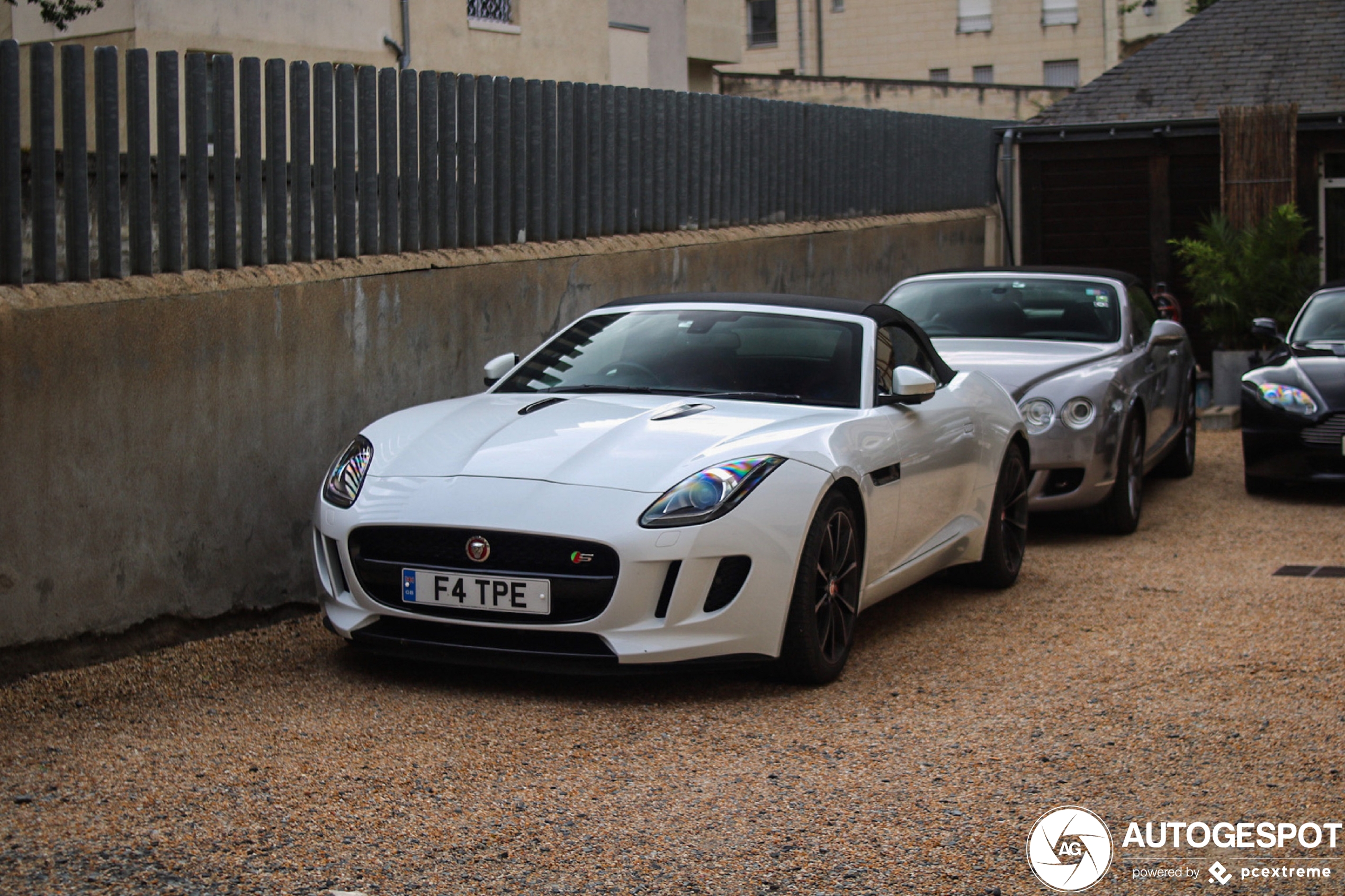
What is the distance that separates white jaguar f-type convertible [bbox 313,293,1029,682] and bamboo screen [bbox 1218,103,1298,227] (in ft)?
42.8

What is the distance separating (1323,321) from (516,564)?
8193mm

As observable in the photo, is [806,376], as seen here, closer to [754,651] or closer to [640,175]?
[754,651]

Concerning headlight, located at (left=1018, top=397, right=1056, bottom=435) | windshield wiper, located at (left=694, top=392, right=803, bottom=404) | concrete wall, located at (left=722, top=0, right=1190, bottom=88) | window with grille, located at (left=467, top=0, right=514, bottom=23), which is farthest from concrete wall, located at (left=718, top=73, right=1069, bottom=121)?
windshield wiper, located at (left=694, top=392, right=803, bottom=404)

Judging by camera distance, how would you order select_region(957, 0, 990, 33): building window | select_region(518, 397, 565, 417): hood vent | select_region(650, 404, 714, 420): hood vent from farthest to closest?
select_region(957, 0, 990, 33): building window → select_region(518, 397, 565, 417): hood vent → select_region(650, 404, 714, 420): hood vent

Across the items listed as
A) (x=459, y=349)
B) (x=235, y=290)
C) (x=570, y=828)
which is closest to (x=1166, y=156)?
(x=459, y=349)

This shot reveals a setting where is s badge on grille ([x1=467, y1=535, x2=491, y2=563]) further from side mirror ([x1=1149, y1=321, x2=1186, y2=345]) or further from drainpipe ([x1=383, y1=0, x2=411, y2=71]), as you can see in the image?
drainpipe ([x1=383, y1=0, x2=411, y2=71])

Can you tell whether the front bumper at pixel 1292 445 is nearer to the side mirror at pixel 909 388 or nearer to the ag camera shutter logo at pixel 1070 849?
the side mirror at pixel 909 388

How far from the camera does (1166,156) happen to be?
19484mm

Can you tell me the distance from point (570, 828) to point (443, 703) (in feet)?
4.32

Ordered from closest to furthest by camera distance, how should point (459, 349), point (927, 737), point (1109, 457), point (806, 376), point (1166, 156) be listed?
point (927, 737), point (806, 376), point (459, 349), point (1109, 457), point (1166, 156)

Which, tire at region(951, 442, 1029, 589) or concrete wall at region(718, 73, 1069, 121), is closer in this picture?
tire at region(951, 442, 1029, 589)

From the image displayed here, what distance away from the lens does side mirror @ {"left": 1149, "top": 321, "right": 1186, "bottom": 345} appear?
10.2 m

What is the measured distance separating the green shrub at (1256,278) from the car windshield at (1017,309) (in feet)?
20.7

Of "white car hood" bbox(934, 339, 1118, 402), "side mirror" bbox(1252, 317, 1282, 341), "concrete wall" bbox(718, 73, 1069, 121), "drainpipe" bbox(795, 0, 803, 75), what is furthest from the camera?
"drainpipe" bbox(795, 0, 803, 75)
